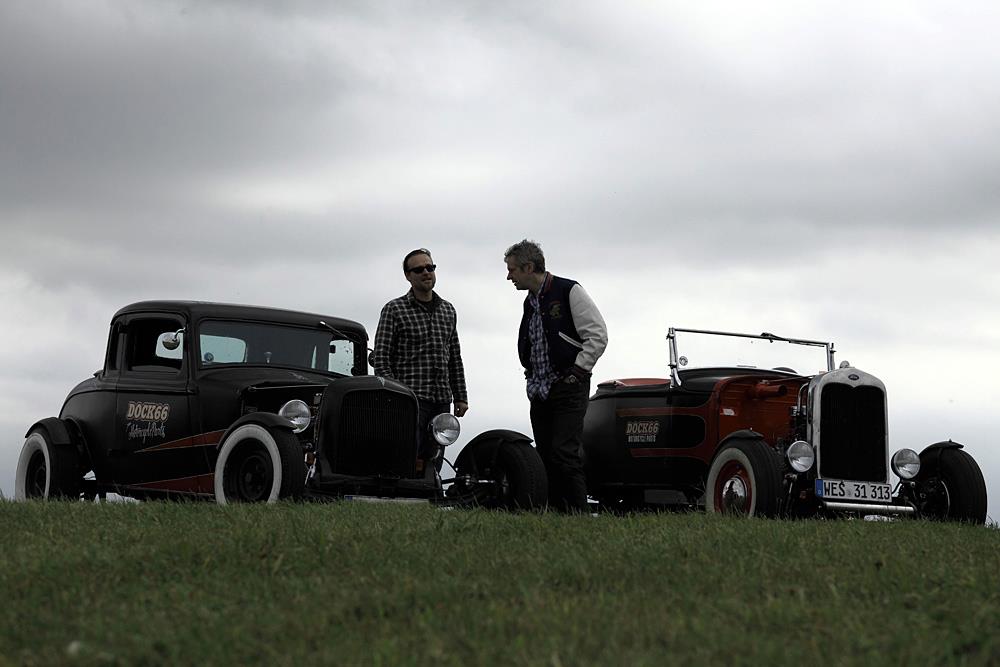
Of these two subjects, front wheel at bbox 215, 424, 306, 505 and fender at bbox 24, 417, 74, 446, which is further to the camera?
fender at bbox 24, 417, 74, 446

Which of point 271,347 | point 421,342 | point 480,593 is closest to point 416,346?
point 421,342

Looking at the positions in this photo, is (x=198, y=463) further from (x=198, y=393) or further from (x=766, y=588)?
(x=766, y=588)

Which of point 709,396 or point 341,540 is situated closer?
point 341,540

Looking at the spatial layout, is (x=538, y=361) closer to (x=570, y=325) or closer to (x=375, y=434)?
(x=570, y=325)

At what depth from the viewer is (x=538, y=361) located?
9.27 metres

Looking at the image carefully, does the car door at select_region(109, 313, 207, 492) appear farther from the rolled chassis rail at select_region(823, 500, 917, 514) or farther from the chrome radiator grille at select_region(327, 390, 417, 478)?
the rolled chassis rail at select_region(823, 500, 917, 514)

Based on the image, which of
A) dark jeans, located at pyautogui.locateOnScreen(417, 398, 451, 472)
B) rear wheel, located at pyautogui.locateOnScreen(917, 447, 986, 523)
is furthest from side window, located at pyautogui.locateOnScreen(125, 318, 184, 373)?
rear wheel, located at pyautogui.locateOnScreen(917, 447, 986, 523)

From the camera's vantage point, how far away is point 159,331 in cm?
1076

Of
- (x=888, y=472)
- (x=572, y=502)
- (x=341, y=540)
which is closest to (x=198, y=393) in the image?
(x=572, y=502)

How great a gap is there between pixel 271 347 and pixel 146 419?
121cm

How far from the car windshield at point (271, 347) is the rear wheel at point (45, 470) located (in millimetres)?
1813

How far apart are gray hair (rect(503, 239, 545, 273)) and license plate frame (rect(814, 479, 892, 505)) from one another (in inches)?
117

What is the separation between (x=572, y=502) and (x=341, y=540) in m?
3.26

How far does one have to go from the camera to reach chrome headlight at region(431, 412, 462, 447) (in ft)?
30.6
